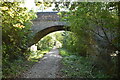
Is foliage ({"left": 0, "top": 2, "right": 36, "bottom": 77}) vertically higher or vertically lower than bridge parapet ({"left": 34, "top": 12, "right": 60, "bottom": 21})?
lower

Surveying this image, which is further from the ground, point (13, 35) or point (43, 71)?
point (13, 35)

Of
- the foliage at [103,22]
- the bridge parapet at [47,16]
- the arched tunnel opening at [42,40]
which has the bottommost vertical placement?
the arched tunnel opening at [42,40]

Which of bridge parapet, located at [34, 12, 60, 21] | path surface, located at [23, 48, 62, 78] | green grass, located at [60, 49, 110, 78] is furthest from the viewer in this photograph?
bridge parapet, located at [34, 12, 60, 21]

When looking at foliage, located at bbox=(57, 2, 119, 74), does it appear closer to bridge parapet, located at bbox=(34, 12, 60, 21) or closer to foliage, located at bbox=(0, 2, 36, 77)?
foliage, located at bbox=(0, 2, 36, 77)

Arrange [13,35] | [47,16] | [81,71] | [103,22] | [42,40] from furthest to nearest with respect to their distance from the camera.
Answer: [42,40] → [47,16] → [13,35] → [81,71] → [103,22]

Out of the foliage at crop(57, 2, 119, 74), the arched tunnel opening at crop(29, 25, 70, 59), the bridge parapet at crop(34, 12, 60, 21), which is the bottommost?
the arched tunnel opening at crop(29, 25, 70, 59)

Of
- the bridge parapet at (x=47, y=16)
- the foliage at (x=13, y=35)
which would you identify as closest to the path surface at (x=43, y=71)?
the foliage at (x=13, y=35)

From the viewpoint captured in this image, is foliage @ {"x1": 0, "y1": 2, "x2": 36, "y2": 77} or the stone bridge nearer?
foliage @ {"x1": 0, "y1": 2, "x2": 36, "y2": 77}

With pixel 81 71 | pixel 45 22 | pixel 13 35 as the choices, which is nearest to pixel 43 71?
pixel 81 71

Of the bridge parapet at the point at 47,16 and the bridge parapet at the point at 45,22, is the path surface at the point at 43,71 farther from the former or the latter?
the bridge parapet at the point at 47,16

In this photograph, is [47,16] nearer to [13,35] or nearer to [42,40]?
[13,35]

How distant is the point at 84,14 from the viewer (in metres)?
4.32

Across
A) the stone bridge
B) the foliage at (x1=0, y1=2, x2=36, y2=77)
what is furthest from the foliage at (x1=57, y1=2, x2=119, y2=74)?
the stone bridge

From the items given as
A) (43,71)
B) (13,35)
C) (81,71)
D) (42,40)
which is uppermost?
(13,35)
